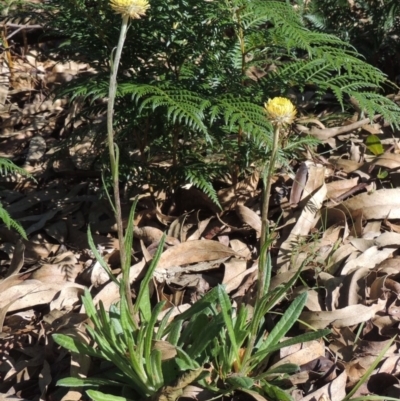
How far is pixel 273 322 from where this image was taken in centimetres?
262

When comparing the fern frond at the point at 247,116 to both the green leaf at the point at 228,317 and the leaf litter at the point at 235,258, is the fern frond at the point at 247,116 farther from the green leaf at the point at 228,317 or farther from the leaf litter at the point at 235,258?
the green leaf at the point at 228,317

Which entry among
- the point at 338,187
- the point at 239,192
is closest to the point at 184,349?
the point at 239,192

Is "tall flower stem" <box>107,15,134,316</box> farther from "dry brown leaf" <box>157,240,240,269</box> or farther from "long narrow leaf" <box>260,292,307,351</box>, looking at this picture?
"dry brown leaf" <box>157,240,240,269</box>

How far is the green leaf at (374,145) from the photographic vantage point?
11.7 feet

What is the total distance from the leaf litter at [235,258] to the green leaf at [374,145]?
49 mm

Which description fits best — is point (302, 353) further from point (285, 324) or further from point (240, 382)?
point (240, 382)

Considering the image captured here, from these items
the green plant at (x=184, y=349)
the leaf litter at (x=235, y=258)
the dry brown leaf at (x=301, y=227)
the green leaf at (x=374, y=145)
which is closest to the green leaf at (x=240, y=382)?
the green plant at (x=184, y=349)

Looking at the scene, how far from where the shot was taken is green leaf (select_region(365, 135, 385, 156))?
357 centimetres

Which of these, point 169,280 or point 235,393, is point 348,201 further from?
point 235,393

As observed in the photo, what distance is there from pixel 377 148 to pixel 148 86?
1445mm

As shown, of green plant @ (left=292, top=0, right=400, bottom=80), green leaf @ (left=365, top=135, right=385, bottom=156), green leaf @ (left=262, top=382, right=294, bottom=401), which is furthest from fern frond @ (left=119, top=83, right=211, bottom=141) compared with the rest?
green plant @ (left=292, top=0, right=400, bottom=80)

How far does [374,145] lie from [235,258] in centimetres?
108

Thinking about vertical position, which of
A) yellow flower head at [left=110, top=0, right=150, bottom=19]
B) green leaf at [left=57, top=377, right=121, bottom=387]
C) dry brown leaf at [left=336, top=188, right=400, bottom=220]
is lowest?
green leaf at [left=57, top=377, right=121, bottom=387]

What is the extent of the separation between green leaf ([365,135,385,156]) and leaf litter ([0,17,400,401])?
0.05 metres
